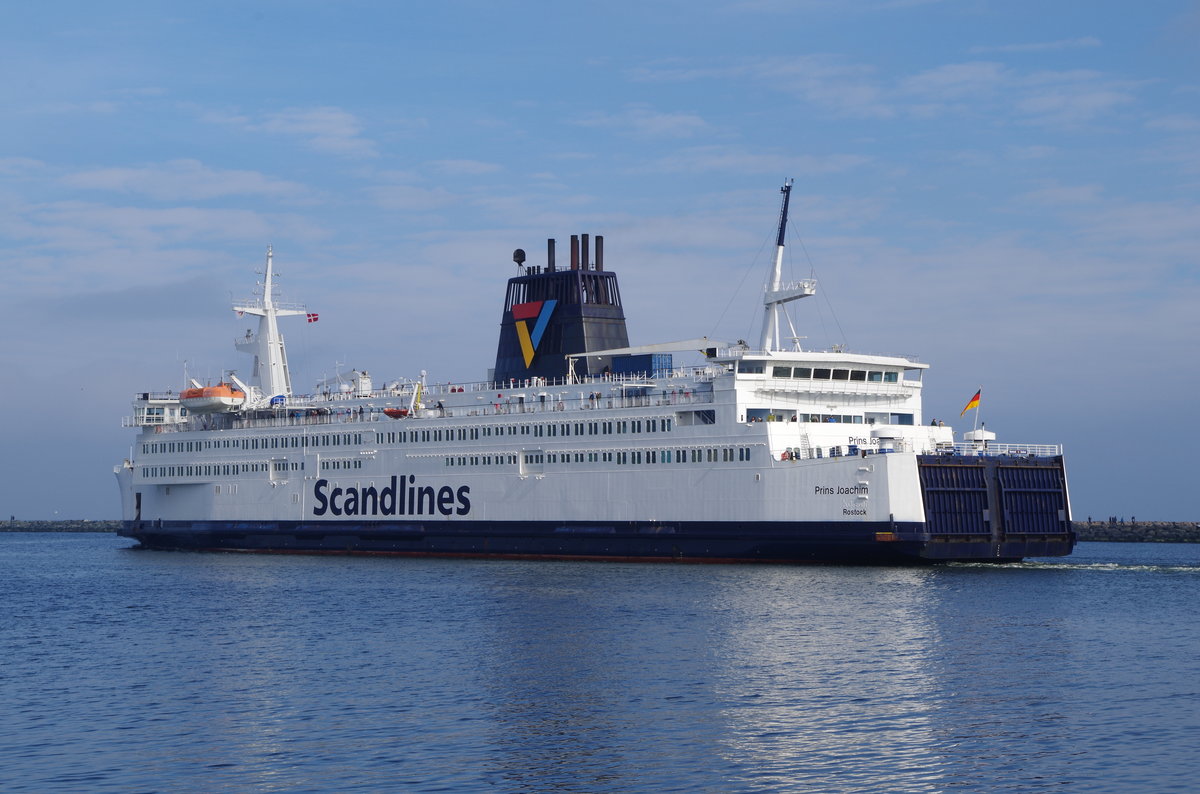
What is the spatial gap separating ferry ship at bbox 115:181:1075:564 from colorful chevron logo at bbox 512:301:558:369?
11 cm

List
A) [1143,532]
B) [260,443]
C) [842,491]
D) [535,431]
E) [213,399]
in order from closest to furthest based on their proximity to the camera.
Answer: [842,491] < [535,431] < [260,443] < [213,399] < [1143,532]

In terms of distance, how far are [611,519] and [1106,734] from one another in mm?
33547

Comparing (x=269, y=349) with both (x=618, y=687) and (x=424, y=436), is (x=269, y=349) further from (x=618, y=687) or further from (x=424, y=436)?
(x=618, y=687)

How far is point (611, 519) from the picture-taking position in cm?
5544

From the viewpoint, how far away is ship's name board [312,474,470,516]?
61.6 metres

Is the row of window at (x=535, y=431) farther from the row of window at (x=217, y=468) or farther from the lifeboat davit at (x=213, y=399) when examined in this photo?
the lifeboat davit at (x=213, y=399)

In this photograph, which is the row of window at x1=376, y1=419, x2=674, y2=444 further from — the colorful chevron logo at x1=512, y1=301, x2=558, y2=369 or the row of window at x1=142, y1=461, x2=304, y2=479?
the row of window at x1=142, y1=461, x2=304, y2=479

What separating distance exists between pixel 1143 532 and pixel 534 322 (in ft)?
186

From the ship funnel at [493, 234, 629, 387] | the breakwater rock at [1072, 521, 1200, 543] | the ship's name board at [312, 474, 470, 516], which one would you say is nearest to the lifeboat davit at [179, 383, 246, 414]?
the ship's name board at [312, 474, 470, 516]

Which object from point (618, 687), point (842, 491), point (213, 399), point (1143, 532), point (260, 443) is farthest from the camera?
point (1143, 532)

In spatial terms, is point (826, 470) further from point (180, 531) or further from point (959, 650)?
point (180, 531)

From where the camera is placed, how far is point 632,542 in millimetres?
54500

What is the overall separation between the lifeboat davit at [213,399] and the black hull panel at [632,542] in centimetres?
608

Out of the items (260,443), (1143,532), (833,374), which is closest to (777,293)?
(833,374)
